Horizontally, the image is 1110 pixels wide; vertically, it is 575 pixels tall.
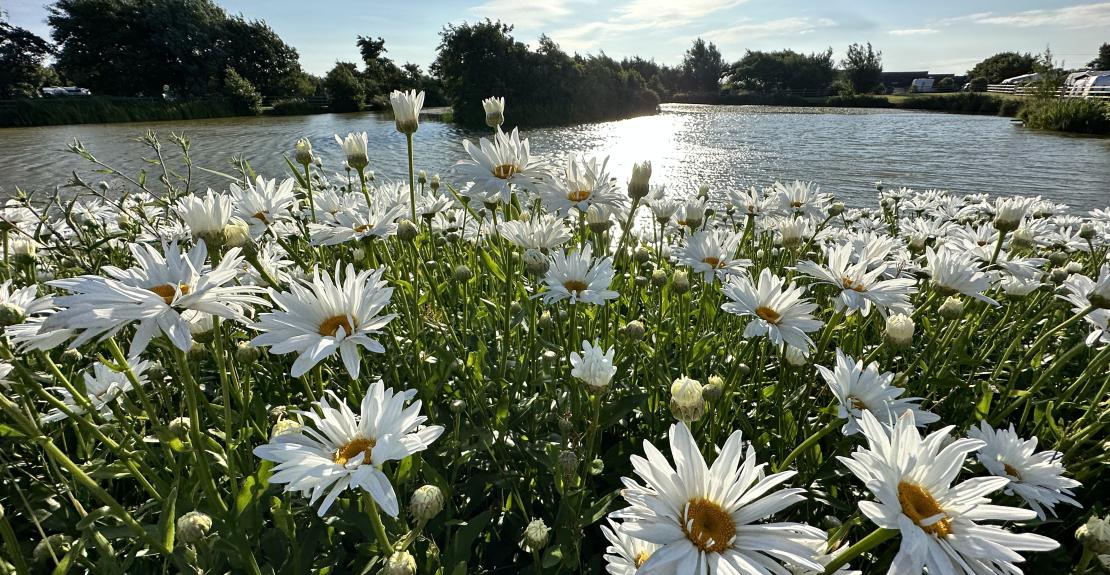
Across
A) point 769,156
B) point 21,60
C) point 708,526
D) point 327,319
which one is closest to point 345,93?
point 21,60

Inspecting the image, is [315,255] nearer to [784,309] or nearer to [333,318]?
[333,318]

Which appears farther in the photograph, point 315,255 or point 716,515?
point 315,255

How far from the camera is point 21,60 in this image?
4044cm

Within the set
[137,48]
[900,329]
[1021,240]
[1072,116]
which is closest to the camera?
[900,329]

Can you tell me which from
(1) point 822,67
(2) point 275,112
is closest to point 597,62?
(2) point 275,112

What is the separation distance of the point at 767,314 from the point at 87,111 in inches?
1281

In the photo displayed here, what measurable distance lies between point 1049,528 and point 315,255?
315 cm

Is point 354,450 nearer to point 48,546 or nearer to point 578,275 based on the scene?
point 48,546

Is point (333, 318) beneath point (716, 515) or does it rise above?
above

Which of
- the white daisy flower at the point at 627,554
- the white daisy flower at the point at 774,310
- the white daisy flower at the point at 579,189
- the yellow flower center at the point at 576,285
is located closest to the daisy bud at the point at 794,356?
the white daisy flower at the point at 774,310

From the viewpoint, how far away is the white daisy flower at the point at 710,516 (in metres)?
0.80

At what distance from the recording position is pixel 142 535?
1050mm

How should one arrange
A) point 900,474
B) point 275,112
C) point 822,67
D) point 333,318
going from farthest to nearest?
point 822,67 < point 275,112 < point 333,318 < point 900,474

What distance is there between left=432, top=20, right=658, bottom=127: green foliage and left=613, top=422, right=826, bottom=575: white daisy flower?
88.1 ft
